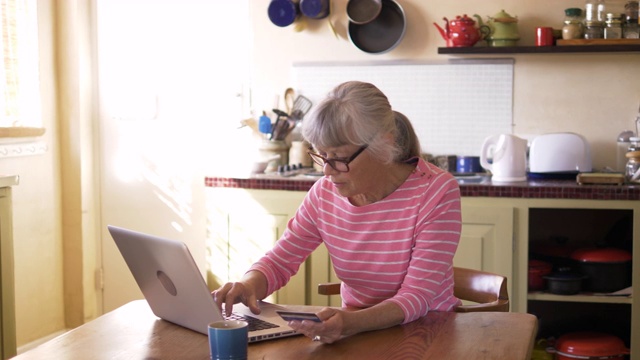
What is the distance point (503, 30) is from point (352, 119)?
2031 millimetres

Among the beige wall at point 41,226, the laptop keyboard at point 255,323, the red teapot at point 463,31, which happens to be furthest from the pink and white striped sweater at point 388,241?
the beige wall at point 41,226

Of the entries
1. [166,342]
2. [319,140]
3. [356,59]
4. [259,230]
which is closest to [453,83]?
[356,59]

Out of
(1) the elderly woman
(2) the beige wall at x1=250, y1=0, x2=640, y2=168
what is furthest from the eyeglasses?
(2) the beige wall at x1=250, y1=0, x2=640, y2=168

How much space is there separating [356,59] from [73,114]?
1.43m

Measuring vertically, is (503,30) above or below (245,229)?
above

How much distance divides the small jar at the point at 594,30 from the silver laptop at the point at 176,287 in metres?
2.37

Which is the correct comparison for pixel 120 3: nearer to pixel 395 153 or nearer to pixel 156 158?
pixel 156 158

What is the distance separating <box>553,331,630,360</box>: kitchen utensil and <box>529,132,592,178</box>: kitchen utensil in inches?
28.5

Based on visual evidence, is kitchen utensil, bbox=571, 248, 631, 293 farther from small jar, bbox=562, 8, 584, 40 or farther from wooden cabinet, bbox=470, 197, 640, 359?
small jar, bbox=562, 8, 584, 40

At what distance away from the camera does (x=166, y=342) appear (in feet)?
5.81

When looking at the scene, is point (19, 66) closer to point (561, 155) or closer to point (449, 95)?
point (449, 95)

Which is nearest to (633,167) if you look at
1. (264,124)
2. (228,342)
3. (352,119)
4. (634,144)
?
(634,144)

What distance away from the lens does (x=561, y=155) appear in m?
→ 3.75

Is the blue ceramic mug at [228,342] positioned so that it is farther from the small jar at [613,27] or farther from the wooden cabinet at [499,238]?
the small jar at [613,27]
